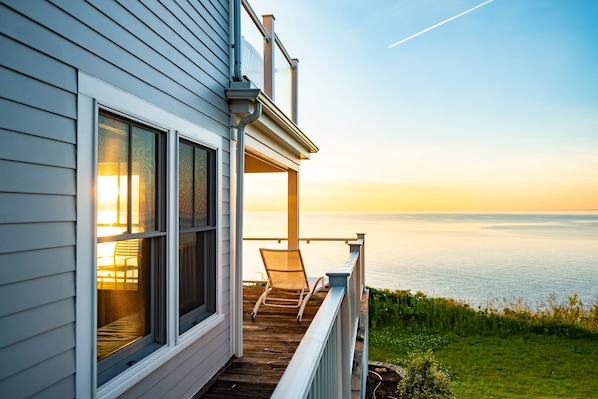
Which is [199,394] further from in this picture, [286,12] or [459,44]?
[459,44]

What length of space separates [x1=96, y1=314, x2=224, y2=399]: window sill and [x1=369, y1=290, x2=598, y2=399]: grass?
4.64m

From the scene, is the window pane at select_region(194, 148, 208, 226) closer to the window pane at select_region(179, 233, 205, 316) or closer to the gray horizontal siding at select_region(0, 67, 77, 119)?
the window pane at select_region(179, 233, 205, 316)

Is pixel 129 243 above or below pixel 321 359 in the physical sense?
above

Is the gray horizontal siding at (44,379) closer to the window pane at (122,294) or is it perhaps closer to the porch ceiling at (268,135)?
the window pane at (122,294)

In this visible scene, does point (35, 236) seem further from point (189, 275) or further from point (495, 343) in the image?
point (495, 343)

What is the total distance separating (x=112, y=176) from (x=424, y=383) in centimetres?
405

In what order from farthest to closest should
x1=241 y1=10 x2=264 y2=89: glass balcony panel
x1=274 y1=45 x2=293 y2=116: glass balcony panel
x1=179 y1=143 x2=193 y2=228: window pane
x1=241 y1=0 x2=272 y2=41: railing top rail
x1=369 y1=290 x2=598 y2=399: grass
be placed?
1. x1=369 y1=290 x2=598 y2=399: grass
2. x1=274 y1=45 x2=293 y2=116: glass balcony panel
3. x1=241 y1=10 x2=264 y2=89: glass balcony panel
4. x1=241 y1=0 x2=272 y2=41: railing top rail
5. x1=179 y1=143 x2=193 y2=228: window pane

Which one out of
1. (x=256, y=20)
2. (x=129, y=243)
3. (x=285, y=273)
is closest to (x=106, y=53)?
(x=129, y=243)

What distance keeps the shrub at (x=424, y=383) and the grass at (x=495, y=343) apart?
6.24ft

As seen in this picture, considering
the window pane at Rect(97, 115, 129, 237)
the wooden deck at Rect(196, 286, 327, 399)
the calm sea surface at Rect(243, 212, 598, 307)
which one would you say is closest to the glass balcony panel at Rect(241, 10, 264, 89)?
the window pane at Rect(97, 115, 129, 237)

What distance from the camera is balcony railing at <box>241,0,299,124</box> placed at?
524cm

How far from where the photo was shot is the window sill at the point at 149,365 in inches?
99.8

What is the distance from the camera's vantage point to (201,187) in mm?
4023

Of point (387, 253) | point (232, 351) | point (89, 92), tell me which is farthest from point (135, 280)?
point (387, 253)
